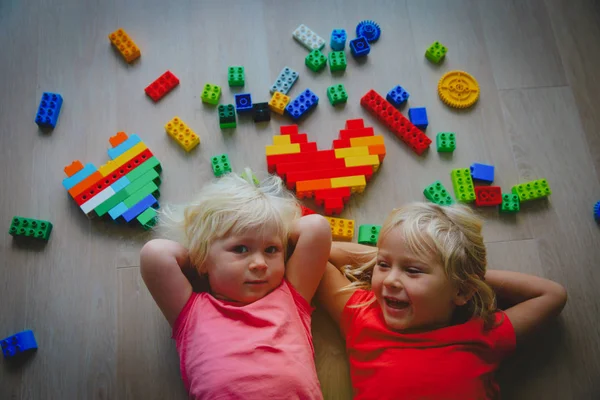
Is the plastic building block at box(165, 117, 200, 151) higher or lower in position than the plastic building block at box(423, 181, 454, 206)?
higher

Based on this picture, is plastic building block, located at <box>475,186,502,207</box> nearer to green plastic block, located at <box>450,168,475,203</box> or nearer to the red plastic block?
green plastic block, located at <box>450,168,475,203</box>

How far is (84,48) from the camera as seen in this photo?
1441mm

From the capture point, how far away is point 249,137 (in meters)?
1.37

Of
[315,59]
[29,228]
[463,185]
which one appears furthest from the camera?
[315,59]

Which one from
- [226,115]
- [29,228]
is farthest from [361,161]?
[29,228]

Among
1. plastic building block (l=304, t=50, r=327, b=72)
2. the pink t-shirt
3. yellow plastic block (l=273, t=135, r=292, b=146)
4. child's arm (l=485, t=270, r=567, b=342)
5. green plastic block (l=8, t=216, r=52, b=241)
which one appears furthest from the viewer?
plastic building block (l=304, t=50, r=327, b=72)

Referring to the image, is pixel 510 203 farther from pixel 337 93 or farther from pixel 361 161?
pixel 337 93

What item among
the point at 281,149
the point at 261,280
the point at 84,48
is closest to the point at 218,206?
the point at 261,280

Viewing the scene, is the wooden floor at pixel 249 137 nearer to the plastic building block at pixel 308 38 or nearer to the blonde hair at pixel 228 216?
the plastic building block at pixel 308 38

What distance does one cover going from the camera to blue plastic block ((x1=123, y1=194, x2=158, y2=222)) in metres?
1.23

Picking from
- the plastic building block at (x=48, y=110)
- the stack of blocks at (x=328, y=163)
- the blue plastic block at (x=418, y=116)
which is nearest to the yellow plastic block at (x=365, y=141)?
the stack of blocks at (x=328, y=163)

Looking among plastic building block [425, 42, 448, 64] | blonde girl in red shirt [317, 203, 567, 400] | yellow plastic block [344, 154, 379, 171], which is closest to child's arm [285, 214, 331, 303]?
blonde girl in red shirt [317, 203, 567, 400]

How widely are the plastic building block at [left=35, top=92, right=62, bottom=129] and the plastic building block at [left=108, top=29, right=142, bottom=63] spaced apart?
0.23 meters

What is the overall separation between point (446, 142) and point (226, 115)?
2.11ft
